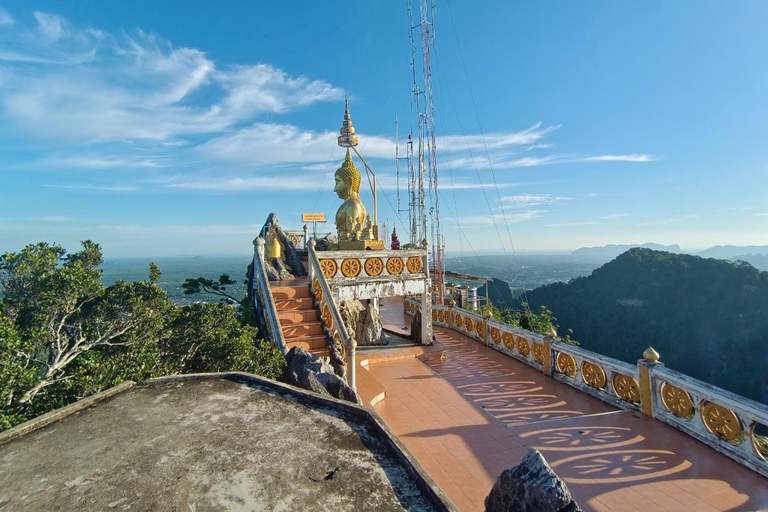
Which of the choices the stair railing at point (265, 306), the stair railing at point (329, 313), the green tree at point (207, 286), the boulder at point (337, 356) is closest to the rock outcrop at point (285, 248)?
the green tree at point (207, 286)

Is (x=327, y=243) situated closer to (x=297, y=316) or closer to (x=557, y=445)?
(x=297, y=316)

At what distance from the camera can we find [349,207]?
41.8 feet

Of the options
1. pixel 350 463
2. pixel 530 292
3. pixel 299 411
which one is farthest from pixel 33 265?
pixel 530 292

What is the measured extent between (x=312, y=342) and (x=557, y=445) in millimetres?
5383

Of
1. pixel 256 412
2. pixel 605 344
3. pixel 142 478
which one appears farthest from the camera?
pixel 605 344

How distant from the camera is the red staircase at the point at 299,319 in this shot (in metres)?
8.99

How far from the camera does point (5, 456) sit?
379 cm

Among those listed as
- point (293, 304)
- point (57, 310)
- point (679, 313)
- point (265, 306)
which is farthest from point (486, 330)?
point (679, 313)

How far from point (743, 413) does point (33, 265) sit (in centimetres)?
953

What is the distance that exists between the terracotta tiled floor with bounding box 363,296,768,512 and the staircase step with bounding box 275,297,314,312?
2633 millimetres

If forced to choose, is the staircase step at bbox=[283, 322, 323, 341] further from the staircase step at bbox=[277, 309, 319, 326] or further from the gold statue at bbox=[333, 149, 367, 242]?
the gold statue at bbox=[333, 149, 367, 242]

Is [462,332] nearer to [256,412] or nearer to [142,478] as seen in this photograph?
[256,412]

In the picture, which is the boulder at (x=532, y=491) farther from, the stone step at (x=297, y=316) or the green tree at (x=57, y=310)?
the stone step at (x=297, y=316)

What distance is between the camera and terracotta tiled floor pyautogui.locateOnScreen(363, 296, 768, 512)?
14.9 ft
